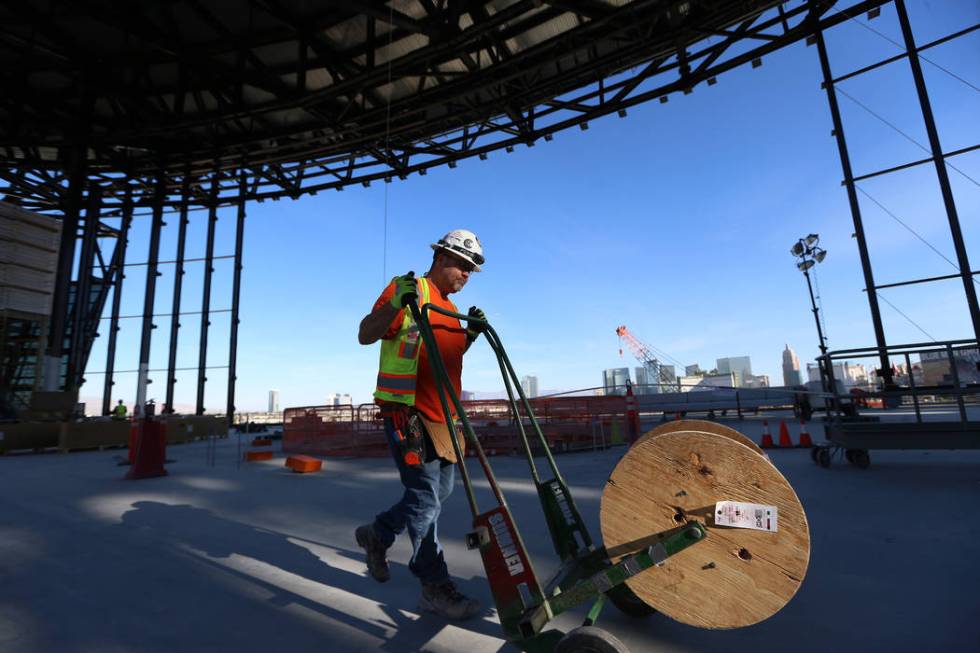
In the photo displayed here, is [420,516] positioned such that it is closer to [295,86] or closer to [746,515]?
[746,515]

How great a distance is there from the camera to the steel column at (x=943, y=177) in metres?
7.51

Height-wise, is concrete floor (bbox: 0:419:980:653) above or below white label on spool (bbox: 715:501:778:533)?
below

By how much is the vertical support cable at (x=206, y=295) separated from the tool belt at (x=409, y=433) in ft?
59.9

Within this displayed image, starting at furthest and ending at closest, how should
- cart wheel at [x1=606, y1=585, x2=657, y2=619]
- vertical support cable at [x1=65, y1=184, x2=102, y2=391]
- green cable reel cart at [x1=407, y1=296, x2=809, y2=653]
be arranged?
1. vertical support cable at [x1=65, y1=184, x2=102, y2=391]
2. cart wheel at [x1=606, y1=585, x2=657, y2=619]
3. green cable reel cart at [x1=407, y1=296, x2=809, y2=653]

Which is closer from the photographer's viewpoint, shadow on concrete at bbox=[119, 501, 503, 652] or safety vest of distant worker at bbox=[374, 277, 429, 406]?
shadow on concrete at bbox=[119, 501, 503, 652]

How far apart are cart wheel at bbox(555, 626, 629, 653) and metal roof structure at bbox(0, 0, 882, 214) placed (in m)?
10.9

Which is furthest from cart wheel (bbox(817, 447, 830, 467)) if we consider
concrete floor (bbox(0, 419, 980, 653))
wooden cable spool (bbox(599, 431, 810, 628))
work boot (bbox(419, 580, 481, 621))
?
work boot (bbox(419, 580, 481, 621))

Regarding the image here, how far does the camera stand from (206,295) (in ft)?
58.0

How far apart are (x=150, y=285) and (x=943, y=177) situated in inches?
946

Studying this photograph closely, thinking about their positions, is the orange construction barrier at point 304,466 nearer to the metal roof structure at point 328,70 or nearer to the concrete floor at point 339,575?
the concrete floor at point 339,575

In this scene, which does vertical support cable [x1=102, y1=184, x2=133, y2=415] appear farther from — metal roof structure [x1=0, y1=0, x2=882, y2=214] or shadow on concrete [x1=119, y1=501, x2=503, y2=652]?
shadow on concrete [x1=119, y1=501, x2=503, y2=652]

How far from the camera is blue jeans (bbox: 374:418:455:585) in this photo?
208cm

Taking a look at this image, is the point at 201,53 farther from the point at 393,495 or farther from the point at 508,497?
the point at 508,497

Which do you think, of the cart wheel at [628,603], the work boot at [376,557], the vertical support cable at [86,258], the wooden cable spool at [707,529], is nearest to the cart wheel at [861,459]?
the cart wheel at [628,603]
